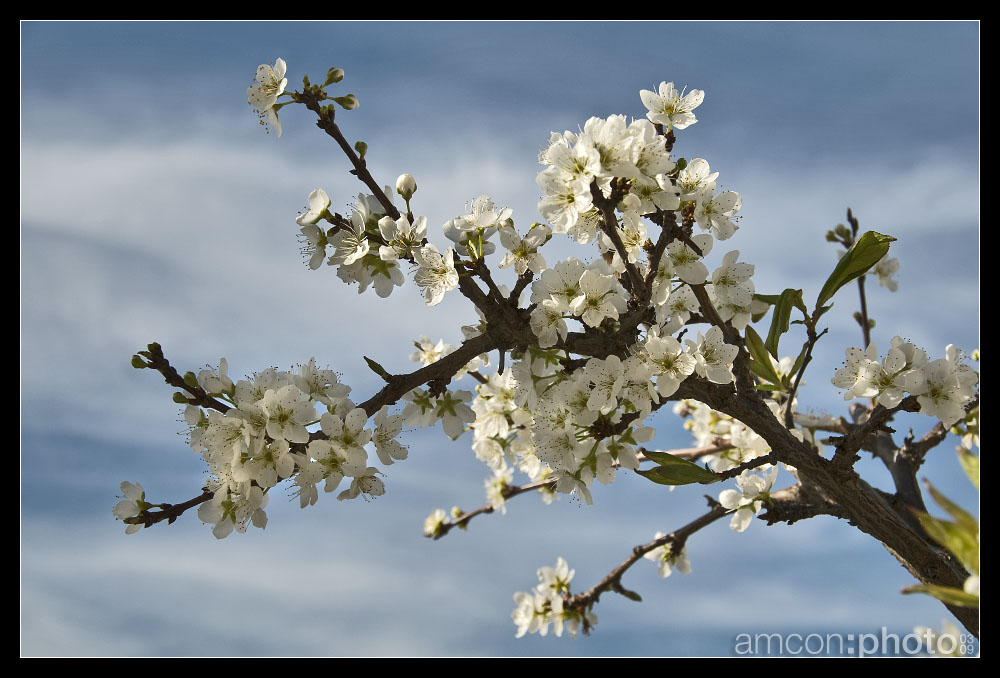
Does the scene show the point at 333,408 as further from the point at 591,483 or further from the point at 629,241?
the point at 629,241

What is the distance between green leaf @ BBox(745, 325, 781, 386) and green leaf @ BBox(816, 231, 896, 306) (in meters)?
0.34

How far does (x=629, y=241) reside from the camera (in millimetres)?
2445

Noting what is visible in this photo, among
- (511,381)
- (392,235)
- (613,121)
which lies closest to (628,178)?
(613,121)

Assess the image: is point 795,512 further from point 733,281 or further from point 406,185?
point 406,185

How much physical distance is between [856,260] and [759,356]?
542mm

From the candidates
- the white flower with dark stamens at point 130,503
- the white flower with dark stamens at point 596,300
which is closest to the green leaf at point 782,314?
the white flower with dark stamens at point 596,300

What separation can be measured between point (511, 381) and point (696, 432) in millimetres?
Result: 1707

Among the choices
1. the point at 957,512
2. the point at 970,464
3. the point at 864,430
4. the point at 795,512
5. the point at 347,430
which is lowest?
the point at 957,512

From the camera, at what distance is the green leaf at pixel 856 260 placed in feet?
8.34

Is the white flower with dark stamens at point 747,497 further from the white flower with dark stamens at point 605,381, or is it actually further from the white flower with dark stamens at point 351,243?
the white flower with dark stamens at point 351,243

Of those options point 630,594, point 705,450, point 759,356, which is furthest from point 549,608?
point 759,356

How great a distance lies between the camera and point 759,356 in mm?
2908

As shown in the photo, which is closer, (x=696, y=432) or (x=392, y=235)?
(x=392, y=235)

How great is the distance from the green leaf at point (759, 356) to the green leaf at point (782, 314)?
0.10m
